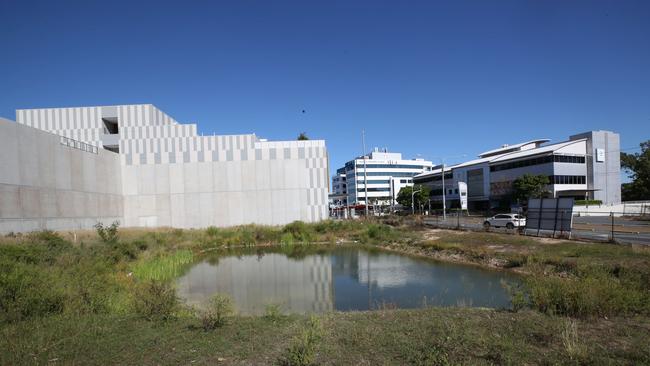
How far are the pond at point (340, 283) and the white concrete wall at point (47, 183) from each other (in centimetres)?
1429

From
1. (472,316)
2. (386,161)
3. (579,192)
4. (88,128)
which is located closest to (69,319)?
(472,316)

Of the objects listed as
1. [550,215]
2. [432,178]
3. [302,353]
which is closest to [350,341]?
[302,353]

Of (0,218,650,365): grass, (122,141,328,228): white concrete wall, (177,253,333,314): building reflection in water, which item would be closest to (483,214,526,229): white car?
(177,253,333,314): building reflection in water

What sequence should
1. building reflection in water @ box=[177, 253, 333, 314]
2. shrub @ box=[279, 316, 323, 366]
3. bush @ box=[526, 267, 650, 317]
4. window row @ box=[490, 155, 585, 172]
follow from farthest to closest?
window row @ box=[490, 155, 585, 172] → building reflection in water @ box=[177, 253, 333, 314] → bush @ box=[526, 267, 650, 317] → shrub @ box=[279, 316, 323, 366]

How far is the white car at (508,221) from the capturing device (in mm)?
33969

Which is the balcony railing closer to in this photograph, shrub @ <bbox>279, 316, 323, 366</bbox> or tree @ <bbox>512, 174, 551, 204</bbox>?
shrub @ <bbox>279, 316, 323, 366</bbox>

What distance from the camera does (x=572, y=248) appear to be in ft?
64.2

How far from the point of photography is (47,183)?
100ft

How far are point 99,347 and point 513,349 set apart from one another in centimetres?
662

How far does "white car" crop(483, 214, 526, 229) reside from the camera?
3397cm

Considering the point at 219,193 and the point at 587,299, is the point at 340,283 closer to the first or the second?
the point at 587,299

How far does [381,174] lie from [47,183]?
9556 centimetres

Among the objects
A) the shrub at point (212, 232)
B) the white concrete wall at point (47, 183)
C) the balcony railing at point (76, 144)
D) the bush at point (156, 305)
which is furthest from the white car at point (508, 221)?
the balcony railing at point (76, 144)

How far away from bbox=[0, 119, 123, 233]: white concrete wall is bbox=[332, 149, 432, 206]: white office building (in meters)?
79.7
